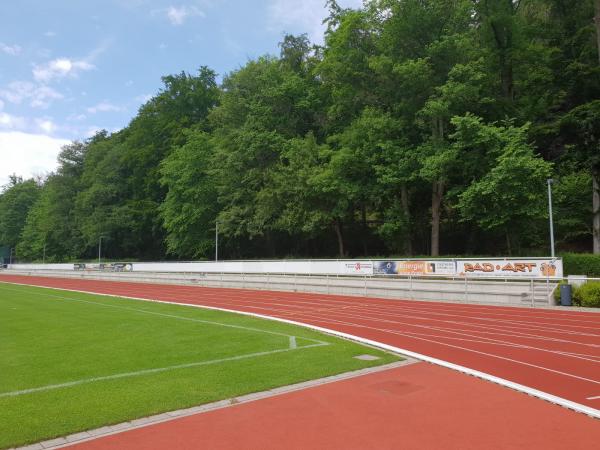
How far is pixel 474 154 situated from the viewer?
3256 centimetres

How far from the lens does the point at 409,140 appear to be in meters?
38.1

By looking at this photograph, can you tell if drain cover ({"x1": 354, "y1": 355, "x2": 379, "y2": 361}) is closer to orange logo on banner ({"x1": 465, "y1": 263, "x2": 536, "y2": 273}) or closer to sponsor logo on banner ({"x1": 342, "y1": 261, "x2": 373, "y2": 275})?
orange logo on banner ({"x1": 465, "y1": 263, "x2": 536, "y2": 273})

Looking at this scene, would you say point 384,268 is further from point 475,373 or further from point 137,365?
point 137,365

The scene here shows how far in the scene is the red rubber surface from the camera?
549cm

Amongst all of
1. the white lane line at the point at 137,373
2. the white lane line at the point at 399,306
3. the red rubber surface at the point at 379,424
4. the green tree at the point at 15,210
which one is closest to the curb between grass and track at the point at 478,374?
the red rubber surface at the point at 379,424

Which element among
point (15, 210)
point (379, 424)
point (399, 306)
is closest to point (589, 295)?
point (399, 306)

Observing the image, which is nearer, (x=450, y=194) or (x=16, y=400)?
(x=16, y=400)

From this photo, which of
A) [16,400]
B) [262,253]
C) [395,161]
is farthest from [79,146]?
[16,400]

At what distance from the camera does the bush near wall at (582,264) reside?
24.8 m

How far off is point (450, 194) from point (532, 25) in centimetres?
1743

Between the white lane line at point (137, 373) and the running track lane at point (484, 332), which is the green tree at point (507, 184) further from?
the white lane line at point (137, 373)

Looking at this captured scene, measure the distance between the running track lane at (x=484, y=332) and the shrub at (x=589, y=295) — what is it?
155 cm

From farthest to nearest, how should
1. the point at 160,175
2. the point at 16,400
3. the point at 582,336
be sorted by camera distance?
the point at 160,175 < the point at 582,336 < the point at 16,400

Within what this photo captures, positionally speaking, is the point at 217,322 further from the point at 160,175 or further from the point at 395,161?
the point at 160,175
